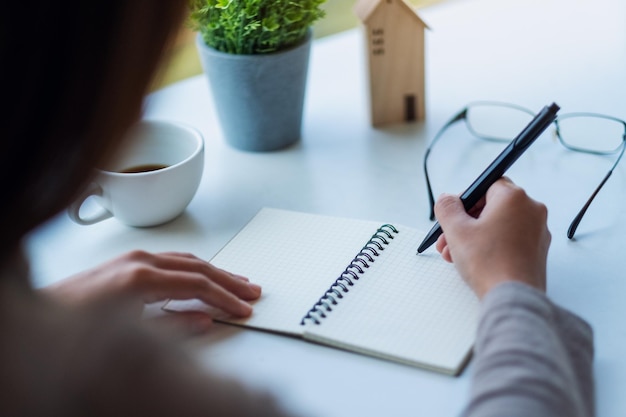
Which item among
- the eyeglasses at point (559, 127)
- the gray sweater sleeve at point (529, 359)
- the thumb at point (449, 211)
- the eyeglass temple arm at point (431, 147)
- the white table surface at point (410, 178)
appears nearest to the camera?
the gray sweater sleeve at point (529, 359)

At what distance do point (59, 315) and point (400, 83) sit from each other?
0.68 metres

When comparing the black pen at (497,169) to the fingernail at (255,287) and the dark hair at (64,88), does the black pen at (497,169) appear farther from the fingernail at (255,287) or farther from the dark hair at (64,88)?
the dark hair at (64,88)

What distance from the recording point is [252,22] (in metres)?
1.02

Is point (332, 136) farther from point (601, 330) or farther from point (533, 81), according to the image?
point (601, 330)

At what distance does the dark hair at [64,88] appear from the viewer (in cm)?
46

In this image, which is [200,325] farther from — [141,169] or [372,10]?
[372,10]

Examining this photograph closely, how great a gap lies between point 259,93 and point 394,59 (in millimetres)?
191

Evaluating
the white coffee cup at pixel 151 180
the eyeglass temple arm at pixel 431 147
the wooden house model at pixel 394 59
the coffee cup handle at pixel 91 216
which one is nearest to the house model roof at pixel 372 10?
the wooden house model at pixel 394 59

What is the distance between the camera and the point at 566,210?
965 millimetres

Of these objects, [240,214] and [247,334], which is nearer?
[247,334]

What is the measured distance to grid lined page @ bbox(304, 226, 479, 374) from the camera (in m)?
0.75

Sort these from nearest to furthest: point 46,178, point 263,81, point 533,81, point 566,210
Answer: point 46,178 < point 566,210 < point 263,81 < point 533,81

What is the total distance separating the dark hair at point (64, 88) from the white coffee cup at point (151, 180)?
0.38 meters

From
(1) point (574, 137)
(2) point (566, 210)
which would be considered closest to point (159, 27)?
(2) point (566, 210)
